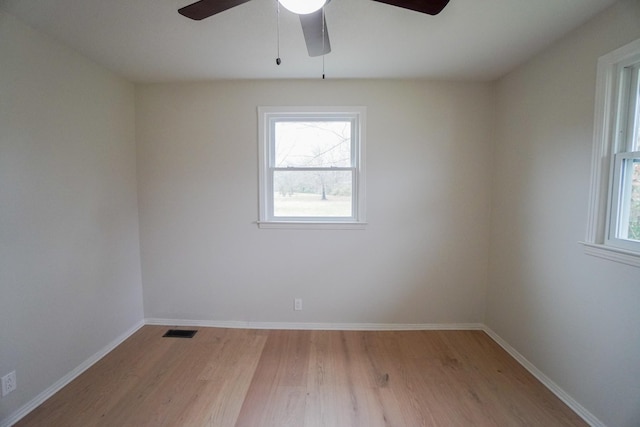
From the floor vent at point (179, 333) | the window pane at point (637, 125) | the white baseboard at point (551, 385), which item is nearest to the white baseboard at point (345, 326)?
the floor vent at point (179, 333)

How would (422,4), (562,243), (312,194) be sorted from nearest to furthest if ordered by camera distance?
1. (422,4)
2. (562,243)
3. (312,194)

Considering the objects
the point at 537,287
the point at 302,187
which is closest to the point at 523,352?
the point at 537,287

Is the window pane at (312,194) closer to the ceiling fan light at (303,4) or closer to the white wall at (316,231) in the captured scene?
the white wall at (316,231)

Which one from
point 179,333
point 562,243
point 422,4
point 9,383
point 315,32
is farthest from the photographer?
point 179,333

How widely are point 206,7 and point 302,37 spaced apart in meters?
0.79

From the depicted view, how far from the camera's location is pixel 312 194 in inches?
104

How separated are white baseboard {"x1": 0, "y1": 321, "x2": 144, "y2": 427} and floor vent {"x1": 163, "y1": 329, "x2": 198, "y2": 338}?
0.36 metres

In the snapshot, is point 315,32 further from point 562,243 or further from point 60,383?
point 60,383

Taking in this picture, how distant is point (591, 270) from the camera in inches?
63.3

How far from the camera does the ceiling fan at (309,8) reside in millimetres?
1049

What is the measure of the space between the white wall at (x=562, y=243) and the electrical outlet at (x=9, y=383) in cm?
363

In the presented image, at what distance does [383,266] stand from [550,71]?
2.06 meters

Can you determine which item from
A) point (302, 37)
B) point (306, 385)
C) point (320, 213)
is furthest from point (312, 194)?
point (306, 385)

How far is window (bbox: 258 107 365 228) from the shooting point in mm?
2568
